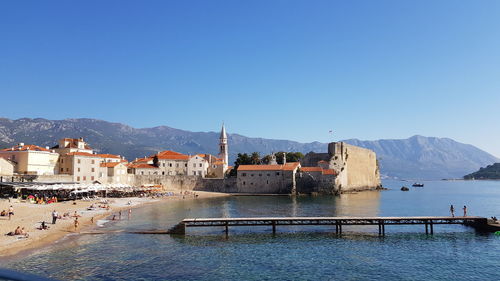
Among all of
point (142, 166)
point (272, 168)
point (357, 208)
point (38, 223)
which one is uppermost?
point (142, 166)

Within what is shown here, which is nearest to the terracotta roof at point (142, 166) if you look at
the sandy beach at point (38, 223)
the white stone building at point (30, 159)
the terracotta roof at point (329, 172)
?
the white stone building at point (30, 159)

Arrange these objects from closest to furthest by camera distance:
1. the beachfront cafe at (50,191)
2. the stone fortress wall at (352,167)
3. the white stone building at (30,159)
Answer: the beachfront cafe at (50,191), the white stone building at (30,159), the stone fortress wall at (352,167)

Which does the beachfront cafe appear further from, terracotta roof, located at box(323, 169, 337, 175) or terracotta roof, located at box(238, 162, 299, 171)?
terracotta roof, located at box(323, 169, 337, 175)

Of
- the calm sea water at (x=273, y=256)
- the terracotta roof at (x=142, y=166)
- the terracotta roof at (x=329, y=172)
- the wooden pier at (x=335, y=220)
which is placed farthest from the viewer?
the terracotta roof at (x=142, y=166)

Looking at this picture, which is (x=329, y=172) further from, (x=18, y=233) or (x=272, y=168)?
(x=18, y=233)

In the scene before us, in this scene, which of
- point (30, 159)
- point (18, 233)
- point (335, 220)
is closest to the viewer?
point (18, 233)

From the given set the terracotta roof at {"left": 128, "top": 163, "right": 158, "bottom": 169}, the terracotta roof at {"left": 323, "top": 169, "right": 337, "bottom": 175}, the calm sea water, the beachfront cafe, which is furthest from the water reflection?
the terracotta roof at {"left": 128, "top": 163, "right": 158, "bottom": 169}

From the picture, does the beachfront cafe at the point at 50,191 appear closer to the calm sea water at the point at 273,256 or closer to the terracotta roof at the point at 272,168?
the calm sea water at the point at 273,256

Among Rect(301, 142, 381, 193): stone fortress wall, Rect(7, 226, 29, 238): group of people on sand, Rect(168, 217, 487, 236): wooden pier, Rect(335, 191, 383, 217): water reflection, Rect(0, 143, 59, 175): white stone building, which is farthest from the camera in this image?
Rect(301, 142, 381, 193): stone fortress wall

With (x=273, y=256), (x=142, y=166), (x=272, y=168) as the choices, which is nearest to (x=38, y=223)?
(x=273, y=256)

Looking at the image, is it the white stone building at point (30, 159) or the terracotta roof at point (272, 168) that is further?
the terracotta roof at point (272, 168)

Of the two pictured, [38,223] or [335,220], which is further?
[335,220]

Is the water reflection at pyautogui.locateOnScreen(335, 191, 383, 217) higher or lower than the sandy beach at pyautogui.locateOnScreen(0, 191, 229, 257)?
lower

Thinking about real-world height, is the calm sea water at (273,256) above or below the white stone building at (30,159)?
below
